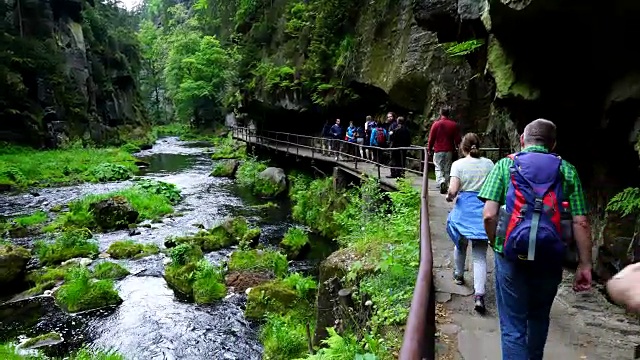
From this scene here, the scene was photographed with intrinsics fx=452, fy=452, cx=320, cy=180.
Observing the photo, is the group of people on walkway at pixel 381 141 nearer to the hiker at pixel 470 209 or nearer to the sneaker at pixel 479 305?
the hiker at pixel 470 209

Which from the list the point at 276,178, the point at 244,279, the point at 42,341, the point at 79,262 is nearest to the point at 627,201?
the point at 244,279

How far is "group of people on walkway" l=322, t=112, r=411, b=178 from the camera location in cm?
1340

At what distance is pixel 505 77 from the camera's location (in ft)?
22.0

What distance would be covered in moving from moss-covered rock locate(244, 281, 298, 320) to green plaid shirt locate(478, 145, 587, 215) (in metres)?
6.92

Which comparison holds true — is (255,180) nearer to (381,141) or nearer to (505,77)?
(381,141)

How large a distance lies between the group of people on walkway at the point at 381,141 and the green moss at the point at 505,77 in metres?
5.27

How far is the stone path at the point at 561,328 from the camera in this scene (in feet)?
13.4

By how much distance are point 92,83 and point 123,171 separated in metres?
22.1

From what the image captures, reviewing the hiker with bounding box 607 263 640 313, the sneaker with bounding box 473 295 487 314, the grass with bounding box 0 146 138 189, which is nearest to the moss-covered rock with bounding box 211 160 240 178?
the grass with bounding box 0 146 138 189

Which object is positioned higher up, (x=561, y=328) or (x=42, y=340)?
(x=561, y=328)

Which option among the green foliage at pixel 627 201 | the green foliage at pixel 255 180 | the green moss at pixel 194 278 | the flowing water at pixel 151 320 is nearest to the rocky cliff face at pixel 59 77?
the green foliage at pixel 255 180

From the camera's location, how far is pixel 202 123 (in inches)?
2601

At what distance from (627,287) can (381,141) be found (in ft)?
46.2

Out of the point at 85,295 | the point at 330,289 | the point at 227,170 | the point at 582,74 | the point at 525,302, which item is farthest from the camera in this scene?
the point at 227,170
